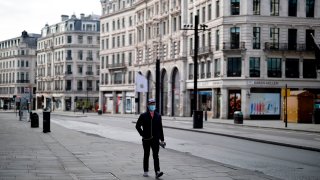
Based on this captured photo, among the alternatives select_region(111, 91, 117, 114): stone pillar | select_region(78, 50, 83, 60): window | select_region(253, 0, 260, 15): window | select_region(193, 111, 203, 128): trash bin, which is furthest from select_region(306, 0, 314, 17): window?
select_region(78, 50, 83, 60): window

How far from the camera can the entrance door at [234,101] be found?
2343 inches

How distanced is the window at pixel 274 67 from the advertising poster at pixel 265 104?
2227 mm

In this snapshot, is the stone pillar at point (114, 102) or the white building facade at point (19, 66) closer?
the stone pillar at point (114, 102)

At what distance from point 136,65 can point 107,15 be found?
17.1 metres

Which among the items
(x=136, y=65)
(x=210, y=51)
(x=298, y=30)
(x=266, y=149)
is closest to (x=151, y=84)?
(x=136, y=65)

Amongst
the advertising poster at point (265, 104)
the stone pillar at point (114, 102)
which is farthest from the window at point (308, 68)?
the stone pillar at point (114, 102)

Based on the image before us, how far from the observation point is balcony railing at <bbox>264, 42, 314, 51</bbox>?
59.1 metres

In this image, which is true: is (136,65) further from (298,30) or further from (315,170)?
(315,170)

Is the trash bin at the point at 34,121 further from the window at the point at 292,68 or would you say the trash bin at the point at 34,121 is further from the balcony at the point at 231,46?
the window at the point at 292,68

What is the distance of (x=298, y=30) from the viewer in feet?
197

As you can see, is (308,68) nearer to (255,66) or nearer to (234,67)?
(255,66)

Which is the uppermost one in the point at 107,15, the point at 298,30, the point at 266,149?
the point at 107,15

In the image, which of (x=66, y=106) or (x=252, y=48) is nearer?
(x=252, y=48)

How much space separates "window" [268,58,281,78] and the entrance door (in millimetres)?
4150
